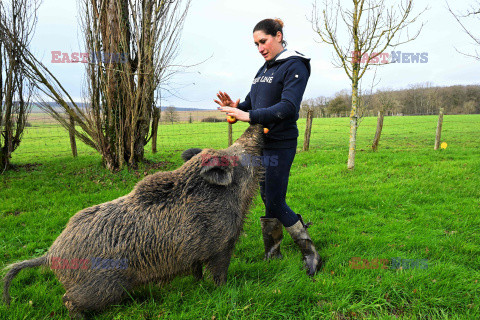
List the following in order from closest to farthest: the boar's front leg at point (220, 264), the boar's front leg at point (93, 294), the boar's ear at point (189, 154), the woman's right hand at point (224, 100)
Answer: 1. the boar's front leg at point (93, 294)
2. the boar's front leg at point (220, 264)
3. the boar's ear at point (189, 154)
4. the woman's right hand at point (224, 100)

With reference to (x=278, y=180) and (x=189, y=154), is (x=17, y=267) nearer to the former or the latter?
(x=189, y=154)

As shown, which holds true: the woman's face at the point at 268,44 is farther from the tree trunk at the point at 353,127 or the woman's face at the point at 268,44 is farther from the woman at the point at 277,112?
the tree trunk at the point at 353,127

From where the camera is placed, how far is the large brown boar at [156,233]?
2.36m

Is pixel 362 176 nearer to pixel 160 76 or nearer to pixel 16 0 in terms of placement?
pixel 160 76

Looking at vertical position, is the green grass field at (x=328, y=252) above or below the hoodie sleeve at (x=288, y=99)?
below

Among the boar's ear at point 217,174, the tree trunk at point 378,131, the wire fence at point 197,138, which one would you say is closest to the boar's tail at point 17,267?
the boar's ear at point 217,174

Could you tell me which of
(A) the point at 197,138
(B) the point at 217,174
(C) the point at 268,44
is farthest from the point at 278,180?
(A) the point at 197,138

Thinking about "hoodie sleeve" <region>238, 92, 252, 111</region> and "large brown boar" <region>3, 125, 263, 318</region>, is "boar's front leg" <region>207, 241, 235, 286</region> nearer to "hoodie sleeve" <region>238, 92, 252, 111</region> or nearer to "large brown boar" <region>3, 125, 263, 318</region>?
"large brown boar" <region>3, 125, 263, 318</region>

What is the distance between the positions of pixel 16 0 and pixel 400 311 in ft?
42.2

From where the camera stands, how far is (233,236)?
271 cm

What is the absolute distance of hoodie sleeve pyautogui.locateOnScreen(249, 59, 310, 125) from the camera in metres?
2.59

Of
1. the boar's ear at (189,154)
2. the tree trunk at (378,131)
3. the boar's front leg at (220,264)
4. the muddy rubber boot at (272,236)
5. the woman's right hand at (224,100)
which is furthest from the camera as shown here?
the tree trunk at (378,131)

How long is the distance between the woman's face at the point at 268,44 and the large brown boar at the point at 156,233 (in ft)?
3.39

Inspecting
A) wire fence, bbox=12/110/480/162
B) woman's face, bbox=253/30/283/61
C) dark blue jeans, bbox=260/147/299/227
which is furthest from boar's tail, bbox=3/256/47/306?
wire fence, bbox=12/110/480/162
